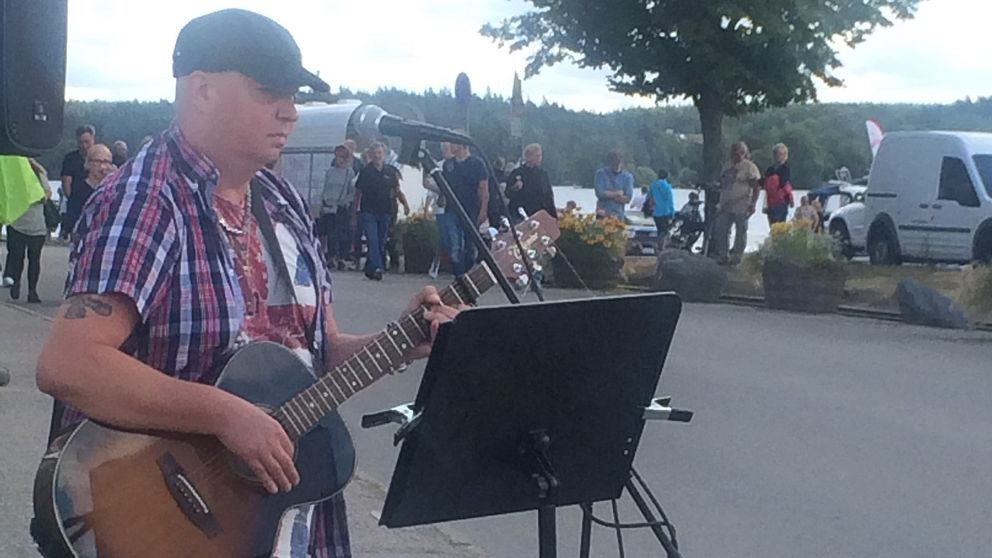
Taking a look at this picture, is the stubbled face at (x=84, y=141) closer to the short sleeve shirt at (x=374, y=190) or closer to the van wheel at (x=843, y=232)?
the short sleeve shirt at (x=374, y=190)

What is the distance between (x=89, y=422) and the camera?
277cm

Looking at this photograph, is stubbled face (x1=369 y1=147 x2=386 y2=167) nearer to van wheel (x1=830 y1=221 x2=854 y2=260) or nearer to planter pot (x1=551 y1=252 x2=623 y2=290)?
planter pot (x1=551 y1=252 x2=623 y2=290)

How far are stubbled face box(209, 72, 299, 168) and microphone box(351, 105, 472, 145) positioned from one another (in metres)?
0.66

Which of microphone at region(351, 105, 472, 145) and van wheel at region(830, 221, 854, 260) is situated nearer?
microphone at region(351, 105, 472, 145)

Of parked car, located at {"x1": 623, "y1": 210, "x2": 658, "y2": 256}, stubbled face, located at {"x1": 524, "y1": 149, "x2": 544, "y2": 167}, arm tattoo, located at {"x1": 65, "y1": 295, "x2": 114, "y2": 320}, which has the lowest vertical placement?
parked car, located at {"x1": 623, "y1": 210, "x2": 658, "y2": 256}

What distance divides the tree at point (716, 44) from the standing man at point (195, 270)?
2309 centimetres

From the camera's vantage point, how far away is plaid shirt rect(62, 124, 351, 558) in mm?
2627

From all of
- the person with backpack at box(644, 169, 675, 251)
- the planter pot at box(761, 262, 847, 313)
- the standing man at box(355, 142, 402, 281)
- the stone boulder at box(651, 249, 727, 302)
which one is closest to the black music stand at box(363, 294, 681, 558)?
the planter pot at box(761, 262, 847, 313)

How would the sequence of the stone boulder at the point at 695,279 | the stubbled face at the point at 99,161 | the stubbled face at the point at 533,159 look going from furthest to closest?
the stubbled face at the point at 533,159
the stone boulder at the point at 695,279
the stubbled face at the point at 99,161

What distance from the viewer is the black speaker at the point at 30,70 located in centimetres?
296

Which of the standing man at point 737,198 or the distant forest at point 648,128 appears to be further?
the distant forest at point 648,128

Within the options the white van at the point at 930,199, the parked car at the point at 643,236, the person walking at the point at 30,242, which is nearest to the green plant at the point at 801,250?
the white van at the point at 930,199

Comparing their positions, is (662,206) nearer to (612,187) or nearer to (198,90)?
(612,187)

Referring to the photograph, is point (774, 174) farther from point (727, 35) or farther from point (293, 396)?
point (293, 396)
